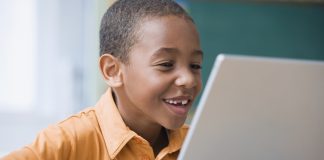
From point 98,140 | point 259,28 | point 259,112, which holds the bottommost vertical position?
point 98,140

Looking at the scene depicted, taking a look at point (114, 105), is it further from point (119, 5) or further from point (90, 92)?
point (90, 92)

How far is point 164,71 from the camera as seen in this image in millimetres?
781

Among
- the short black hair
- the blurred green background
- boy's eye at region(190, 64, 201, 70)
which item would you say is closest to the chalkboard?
the blurred green background

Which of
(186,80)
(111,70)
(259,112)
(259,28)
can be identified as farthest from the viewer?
(259,28)

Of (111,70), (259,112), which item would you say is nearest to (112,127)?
(111,70)

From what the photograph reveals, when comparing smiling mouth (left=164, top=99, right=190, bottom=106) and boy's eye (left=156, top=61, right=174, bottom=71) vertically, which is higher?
boy's eye (left=156, top=61, right=174, bottom=71)

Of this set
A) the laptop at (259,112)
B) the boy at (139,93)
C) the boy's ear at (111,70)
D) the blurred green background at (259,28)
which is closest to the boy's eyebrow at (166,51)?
the boy at (139,93)

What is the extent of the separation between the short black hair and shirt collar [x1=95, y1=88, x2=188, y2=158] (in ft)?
0.28

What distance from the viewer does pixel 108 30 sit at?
3.08ft

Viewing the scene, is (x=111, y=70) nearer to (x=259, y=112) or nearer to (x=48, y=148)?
(x=48, y=148)

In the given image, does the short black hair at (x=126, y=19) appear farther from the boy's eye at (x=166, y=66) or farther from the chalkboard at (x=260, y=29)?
the chalkboard at (x=260, y=29)

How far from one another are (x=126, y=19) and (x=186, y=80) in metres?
0.21

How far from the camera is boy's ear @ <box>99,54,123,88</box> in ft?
2.89

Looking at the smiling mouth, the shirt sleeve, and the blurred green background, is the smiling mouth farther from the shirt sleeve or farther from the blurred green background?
the blurred green background
